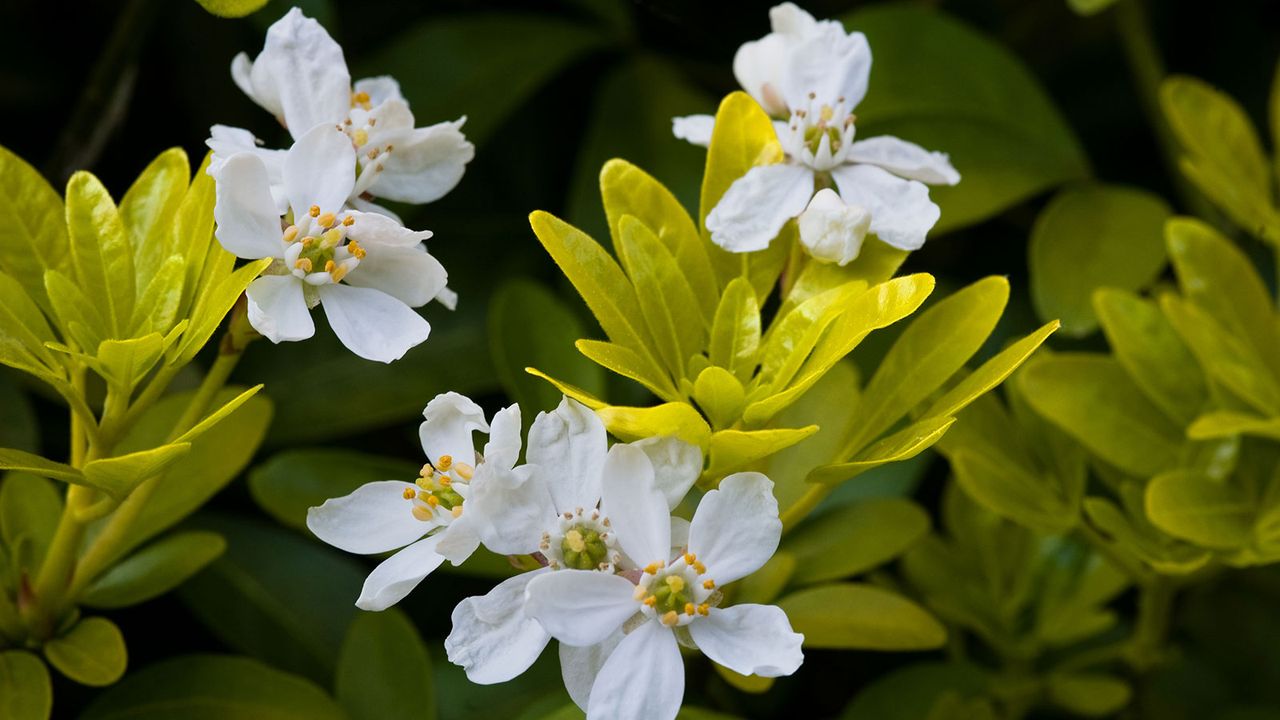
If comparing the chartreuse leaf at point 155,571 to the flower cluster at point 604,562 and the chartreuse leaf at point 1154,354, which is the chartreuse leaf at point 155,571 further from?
the chartreuse leaf at point 1154,354

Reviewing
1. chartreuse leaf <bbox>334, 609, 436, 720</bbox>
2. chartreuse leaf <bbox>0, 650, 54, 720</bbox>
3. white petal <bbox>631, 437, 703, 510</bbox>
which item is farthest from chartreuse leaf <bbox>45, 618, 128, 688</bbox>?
white petal <bbox>631, 437, 703, 510</bbox>

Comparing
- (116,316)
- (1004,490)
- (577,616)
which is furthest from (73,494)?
(1004,490)

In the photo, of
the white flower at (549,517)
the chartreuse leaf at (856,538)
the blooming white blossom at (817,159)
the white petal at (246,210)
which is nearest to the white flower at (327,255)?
the white petal at (246,210)

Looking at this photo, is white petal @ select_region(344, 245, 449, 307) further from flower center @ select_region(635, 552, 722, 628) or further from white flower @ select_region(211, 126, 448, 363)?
flower center @ select_region(635, 552, 722, 628)

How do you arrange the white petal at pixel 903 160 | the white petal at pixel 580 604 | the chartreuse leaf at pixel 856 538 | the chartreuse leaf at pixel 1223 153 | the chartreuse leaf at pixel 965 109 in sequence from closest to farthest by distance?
the white petal at pixel 580 604
the white petal at pixel 903 160
the chartreuse leaf at pixel 856 538
the chartreuse leaf at pixel 1223 153
the chartreuse leaf at pixel 965 109

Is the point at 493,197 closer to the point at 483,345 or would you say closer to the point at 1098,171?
the point at 483,345

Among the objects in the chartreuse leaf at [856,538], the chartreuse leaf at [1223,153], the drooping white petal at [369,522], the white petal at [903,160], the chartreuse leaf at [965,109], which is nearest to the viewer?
the drooping white petal at [369,522]
